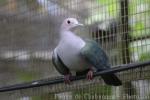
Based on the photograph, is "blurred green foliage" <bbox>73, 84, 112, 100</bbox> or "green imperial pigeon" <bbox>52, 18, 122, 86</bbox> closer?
"green imperial pigeon" <bbox>52, 18, 122, 86</bbox>

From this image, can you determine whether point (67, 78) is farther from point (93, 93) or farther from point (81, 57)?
point (93, 93)

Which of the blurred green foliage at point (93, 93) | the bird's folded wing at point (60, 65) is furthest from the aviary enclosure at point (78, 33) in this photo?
the bird's folded wing at point (60, 65)

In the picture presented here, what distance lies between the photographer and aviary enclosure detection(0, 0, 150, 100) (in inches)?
87.4

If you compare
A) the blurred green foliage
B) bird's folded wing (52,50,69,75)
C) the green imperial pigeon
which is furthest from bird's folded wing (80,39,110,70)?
the blurred green foliage

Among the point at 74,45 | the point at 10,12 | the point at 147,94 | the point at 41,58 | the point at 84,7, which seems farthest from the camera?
the point at 10,12

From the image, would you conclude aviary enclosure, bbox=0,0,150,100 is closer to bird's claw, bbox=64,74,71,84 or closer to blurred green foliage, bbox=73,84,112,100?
blurred green foliage, bbox=73,84,112,100

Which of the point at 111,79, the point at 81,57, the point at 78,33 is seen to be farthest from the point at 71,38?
the point at 78,33

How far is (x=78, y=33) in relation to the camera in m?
2.15

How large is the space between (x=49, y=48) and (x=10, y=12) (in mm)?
406

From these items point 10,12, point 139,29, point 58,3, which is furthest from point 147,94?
point 10,12

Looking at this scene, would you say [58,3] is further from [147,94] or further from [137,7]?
[147,94]

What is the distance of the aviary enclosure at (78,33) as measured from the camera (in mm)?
2221

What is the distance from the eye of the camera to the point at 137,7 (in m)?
2.24

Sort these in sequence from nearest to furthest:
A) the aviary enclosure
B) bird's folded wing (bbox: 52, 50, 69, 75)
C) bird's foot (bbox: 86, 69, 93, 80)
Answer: bird's foot (bbox: 86, 69, 93, 80)
bird's folded wing (bbox: 52, 50, 69, 75)
the aviary enclosure
